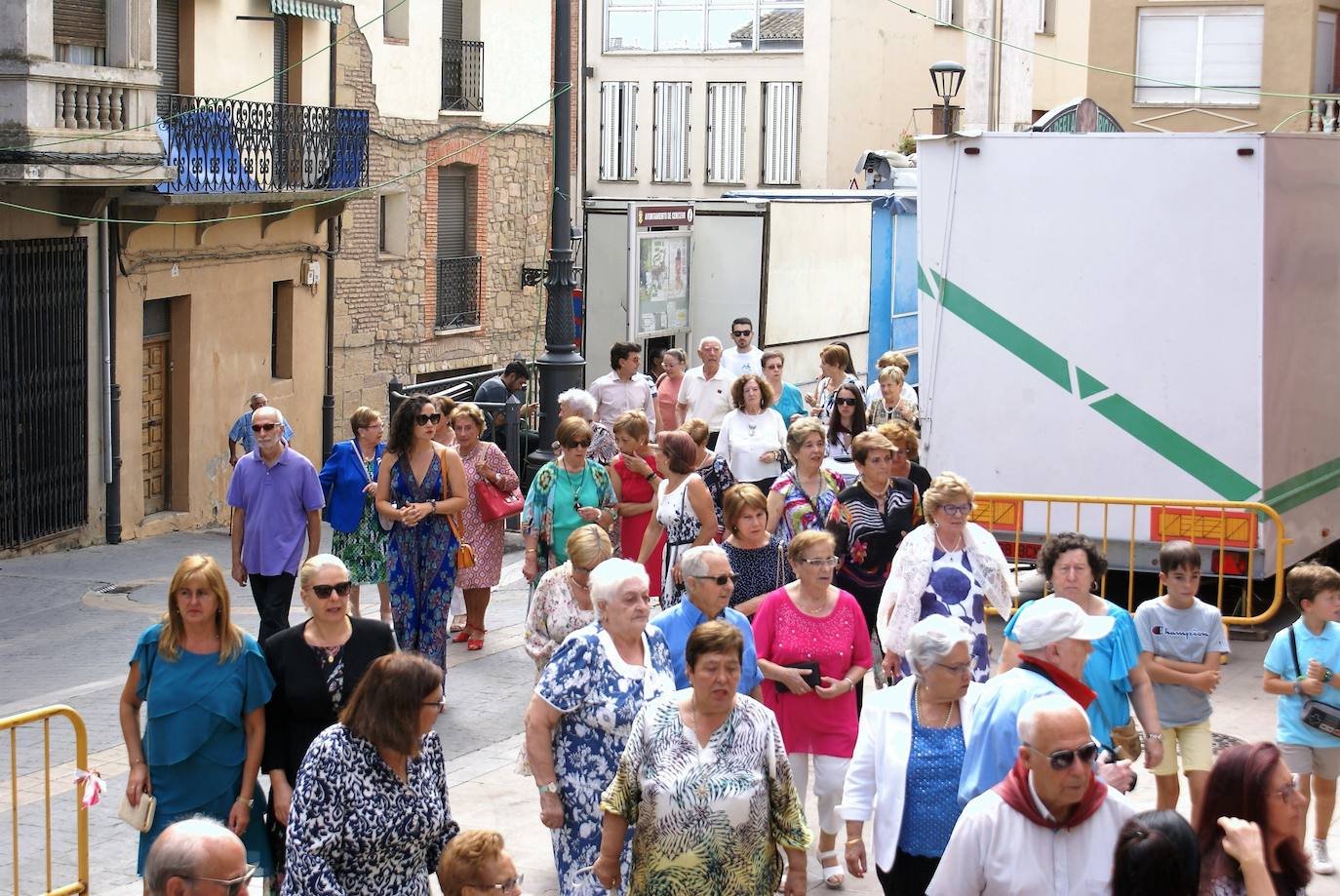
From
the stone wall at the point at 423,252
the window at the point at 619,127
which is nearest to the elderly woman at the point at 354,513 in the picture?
the stone wall at the point at 423,252

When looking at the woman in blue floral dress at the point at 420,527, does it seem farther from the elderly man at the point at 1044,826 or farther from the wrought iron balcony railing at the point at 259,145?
the wrought iron balcony railing at the point at 259,145

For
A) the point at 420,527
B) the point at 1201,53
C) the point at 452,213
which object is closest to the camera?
the point at 420,527

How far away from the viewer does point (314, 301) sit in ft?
82.8

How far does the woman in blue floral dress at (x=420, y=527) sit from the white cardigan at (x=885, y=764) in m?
4.33

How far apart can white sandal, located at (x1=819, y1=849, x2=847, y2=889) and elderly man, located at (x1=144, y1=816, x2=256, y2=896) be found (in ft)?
12.6

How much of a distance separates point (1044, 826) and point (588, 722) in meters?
1.84

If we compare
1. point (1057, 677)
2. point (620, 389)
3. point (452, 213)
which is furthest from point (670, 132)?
point (1057, 677)

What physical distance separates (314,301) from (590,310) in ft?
22.2

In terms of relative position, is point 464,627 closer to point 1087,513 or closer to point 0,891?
point 1087,513

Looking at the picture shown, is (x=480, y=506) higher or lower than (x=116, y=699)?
higher

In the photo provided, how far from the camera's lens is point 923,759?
578 cm

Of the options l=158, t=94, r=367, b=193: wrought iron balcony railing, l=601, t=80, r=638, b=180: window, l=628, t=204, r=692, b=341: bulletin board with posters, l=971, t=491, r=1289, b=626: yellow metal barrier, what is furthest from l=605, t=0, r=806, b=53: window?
l=971, t=491, r=1289, b=626: yellow metal barrier

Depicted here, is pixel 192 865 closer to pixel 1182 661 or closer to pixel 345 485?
pixel 1182 661

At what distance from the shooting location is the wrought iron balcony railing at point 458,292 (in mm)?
29312
